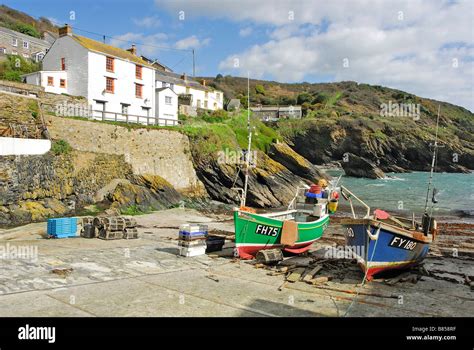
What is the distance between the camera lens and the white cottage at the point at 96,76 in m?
36.1

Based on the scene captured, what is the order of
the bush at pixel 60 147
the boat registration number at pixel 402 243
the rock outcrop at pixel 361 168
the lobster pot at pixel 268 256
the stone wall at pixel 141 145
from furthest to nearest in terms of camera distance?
the rock outcrop at pixel 361 168, the stone wall at pixel 141 145, the bush at pixel 60 147, the lobster pot at pixel 268 256, the boat registration number at pixel 402 243

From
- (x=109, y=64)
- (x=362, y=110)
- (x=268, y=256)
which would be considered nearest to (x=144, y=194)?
(x=109, y=64)

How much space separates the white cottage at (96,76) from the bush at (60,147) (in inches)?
258

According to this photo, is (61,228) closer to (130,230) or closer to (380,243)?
(130,230)

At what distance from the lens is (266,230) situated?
1598 cm

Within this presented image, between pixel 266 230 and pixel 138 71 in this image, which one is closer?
pixel 266 230

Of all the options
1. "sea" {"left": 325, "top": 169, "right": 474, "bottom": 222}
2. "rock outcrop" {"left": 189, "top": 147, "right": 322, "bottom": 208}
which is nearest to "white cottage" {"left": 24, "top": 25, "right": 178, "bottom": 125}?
"rock outcrop" {"left": 189, "top": 147, "right": 322, "bottom": 208}

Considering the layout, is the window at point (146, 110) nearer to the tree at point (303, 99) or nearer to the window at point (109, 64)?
the window at point (109, 64)

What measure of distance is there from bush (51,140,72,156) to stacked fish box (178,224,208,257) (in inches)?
600

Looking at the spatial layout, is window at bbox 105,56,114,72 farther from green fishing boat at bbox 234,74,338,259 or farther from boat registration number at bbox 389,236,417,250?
boat registration number at bbox 389,236,417,250

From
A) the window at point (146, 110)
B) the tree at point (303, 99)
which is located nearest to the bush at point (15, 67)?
the window at point (146, 110)

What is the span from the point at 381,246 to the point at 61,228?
1394cm

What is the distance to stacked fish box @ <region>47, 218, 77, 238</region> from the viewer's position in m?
17.8
